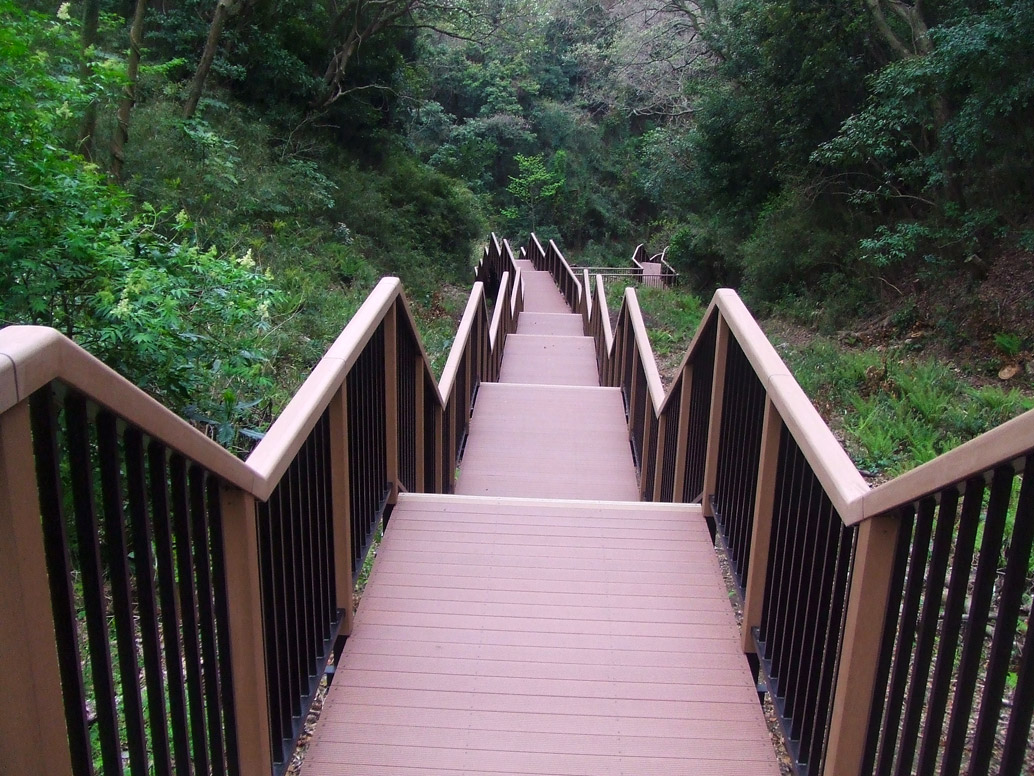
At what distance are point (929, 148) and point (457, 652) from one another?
11.8 m

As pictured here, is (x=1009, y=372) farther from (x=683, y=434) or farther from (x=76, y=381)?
(x=76, y=381)

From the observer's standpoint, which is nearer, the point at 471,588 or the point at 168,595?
the point at 168,595

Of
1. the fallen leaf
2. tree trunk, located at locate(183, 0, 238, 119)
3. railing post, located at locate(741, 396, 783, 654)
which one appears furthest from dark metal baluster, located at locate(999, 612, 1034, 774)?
tree trunk, located at locate(183, 0, 238, 119)

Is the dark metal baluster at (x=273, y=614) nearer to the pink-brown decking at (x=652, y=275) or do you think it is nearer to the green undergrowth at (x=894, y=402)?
the green undergrowth at (x=894, y=402)

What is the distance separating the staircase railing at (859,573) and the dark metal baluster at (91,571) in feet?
4.74

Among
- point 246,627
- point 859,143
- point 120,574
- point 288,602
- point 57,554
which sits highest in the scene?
point 859,143

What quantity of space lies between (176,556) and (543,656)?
5.27 ft

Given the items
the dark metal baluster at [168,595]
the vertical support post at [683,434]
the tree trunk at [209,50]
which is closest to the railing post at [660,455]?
the vertical support post at [683,434]

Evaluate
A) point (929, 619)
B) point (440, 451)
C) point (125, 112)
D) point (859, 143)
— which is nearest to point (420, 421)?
point (440, 451)

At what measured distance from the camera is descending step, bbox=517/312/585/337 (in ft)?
54.0

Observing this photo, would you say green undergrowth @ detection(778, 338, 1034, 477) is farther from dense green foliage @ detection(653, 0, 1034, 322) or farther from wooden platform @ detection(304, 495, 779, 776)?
wooden platform @ detection(304, 495, 779, 776)

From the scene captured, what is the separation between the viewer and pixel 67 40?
25.0 feet

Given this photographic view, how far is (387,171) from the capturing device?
65.6ft

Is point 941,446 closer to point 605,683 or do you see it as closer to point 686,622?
point 686,622
